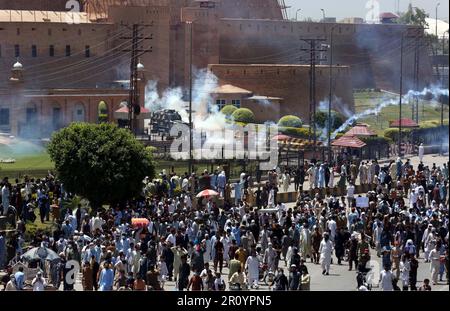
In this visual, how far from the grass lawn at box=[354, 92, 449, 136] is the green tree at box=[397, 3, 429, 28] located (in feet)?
20.6

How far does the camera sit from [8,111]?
50938mm

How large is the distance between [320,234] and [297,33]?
160ft

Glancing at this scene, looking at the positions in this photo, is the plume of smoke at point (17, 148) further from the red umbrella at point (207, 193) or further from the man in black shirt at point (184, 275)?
the man in black shirt at point (184, 275)

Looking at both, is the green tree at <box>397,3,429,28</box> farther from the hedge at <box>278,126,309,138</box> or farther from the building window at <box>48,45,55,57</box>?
the hedge at <box>278,126,309,138</box>

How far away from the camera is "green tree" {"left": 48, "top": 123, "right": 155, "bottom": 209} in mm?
29219

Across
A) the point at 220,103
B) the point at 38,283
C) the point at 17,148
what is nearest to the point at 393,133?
the point at 220,103

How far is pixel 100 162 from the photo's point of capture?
29547 millimetres

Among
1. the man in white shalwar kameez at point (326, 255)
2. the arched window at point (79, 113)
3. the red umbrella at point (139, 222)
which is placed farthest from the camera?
the arched window at point (79, 113)

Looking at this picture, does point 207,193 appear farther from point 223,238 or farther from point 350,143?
point 350,143

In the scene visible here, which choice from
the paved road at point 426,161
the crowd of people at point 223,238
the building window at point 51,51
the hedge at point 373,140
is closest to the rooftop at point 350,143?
the paved road at point 426,161

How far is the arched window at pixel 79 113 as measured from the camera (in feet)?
172

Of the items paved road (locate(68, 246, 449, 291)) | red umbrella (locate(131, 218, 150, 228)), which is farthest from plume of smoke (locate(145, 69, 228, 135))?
paved road (locate(68, 246, 449, 291))

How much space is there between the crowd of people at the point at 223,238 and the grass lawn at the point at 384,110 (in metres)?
24.3
